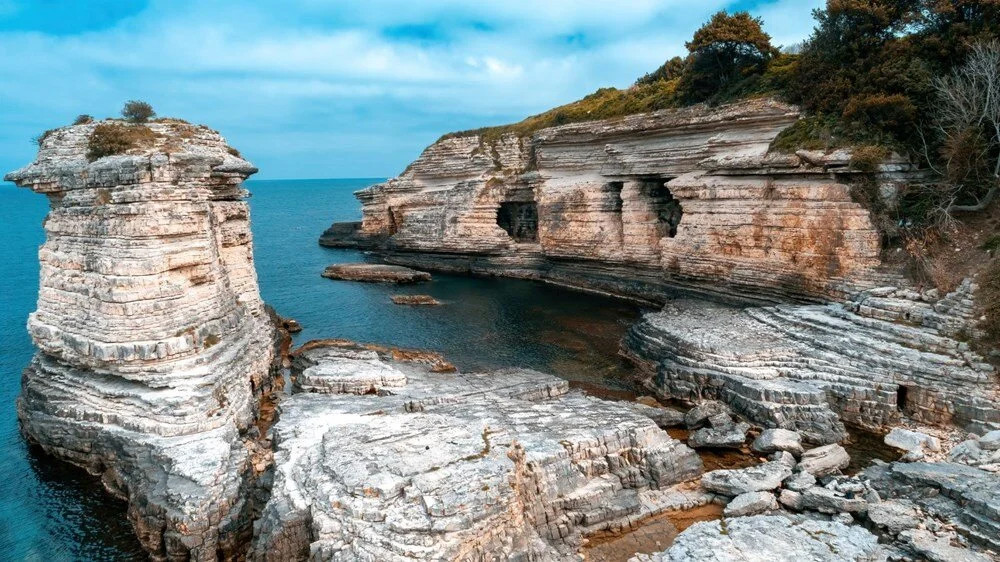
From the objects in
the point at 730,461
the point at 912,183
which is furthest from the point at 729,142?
the point at 730,461

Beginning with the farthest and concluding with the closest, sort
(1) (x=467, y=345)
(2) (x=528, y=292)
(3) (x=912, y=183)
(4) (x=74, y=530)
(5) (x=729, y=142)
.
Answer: (2) (x=528, y=292) < (5) (x=729, y=142) < (1) (x=467, y=345) < (3) (x=912, y=183) < (4) (x=74, y=530)

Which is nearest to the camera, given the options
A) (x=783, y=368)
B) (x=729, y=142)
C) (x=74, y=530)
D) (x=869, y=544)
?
(x=869, y=544)

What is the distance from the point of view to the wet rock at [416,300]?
3794 cm

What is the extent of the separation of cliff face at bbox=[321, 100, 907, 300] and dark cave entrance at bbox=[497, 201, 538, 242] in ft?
0.41

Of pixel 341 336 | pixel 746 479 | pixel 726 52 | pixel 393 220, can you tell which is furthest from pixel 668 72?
pixel 746 479

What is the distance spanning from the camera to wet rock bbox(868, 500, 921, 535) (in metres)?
13.1

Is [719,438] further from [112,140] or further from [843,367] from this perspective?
[112,140]

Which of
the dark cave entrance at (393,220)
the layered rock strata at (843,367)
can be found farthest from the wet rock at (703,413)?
the dark cave entrance at (393,220)

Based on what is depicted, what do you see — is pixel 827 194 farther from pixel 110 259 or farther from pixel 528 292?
pixel 110 259

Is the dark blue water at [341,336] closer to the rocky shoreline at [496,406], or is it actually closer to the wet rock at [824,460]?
the rocky shoreline at [496,406]

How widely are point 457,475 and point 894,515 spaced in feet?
32.9

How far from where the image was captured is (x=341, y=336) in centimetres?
3073

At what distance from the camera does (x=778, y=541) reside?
1242 centimetres

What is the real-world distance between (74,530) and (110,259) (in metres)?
7.32
